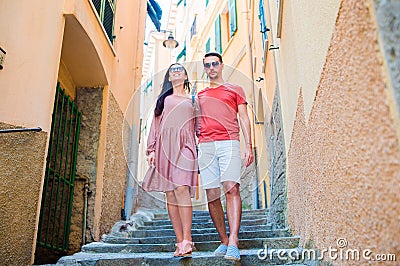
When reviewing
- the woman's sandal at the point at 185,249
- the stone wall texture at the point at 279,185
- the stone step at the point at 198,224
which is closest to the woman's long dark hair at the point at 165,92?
the woman's sandal at the point at 185,249

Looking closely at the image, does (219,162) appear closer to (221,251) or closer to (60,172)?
(221,251)

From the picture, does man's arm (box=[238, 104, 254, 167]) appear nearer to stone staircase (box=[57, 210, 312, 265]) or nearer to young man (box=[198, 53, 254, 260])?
young man (box=[198, 53, 254, 260])

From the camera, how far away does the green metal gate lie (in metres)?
3.97

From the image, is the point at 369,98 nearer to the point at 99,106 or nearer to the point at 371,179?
the point at 371,179

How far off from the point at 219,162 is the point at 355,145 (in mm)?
1538

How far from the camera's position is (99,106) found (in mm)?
4777

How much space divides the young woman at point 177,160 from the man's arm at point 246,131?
0.32m

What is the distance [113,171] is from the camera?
4.93 meters

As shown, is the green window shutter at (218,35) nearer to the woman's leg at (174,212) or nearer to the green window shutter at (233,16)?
Answer: the green window shutter at (233,16)

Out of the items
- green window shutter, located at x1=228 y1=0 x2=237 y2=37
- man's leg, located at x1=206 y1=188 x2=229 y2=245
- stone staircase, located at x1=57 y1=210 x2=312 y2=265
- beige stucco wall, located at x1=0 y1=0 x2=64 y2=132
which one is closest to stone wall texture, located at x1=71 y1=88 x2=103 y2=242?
stone staircase, located at x1=57 y1=210 x2=312 y2=265

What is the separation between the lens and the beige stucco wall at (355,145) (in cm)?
91

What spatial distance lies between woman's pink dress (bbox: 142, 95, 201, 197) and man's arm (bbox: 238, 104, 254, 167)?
342 mm

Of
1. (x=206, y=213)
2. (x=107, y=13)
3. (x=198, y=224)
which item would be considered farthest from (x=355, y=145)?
(x=107, y=13)

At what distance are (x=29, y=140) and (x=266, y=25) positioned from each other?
10.0 ft
